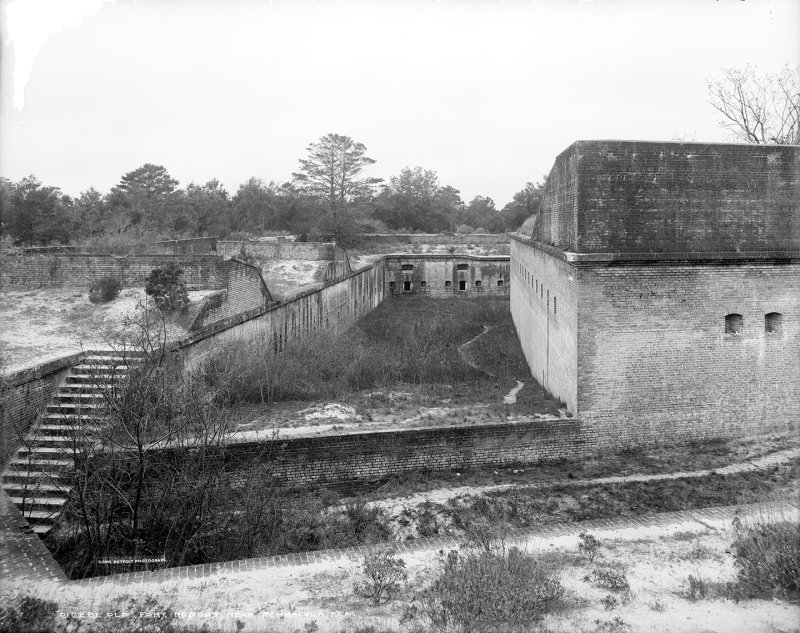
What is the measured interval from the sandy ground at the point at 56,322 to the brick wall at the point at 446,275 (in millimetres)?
21658

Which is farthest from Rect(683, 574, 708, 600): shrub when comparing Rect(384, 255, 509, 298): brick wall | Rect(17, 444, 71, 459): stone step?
Rect(384, 255, 509, 298): brick wall

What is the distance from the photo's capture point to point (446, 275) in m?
35.8

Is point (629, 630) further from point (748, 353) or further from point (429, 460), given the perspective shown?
point (748, 353)

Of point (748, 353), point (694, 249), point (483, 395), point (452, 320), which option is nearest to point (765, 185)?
point (694, 249)

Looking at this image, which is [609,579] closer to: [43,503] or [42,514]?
[42,514]

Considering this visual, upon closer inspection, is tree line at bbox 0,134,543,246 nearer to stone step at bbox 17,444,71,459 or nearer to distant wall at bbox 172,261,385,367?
distant wall at bbox 172,261,385,367

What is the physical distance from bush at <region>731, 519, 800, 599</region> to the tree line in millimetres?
22749

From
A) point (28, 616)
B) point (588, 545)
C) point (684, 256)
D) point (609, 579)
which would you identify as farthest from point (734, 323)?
point (28, 616)

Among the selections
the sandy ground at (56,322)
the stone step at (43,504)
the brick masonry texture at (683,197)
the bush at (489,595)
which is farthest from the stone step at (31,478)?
the brick masonry texture at (683,197)

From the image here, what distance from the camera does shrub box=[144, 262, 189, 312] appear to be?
1334 cm

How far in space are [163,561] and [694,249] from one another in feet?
31.5

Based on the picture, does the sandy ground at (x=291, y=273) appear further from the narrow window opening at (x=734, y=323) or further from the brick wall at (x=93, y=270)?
the narrow window opening at (x=734, y=323)

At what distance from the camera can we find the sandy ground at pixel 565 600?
17.5ft

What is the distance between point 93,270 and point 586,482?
40.2 feet
